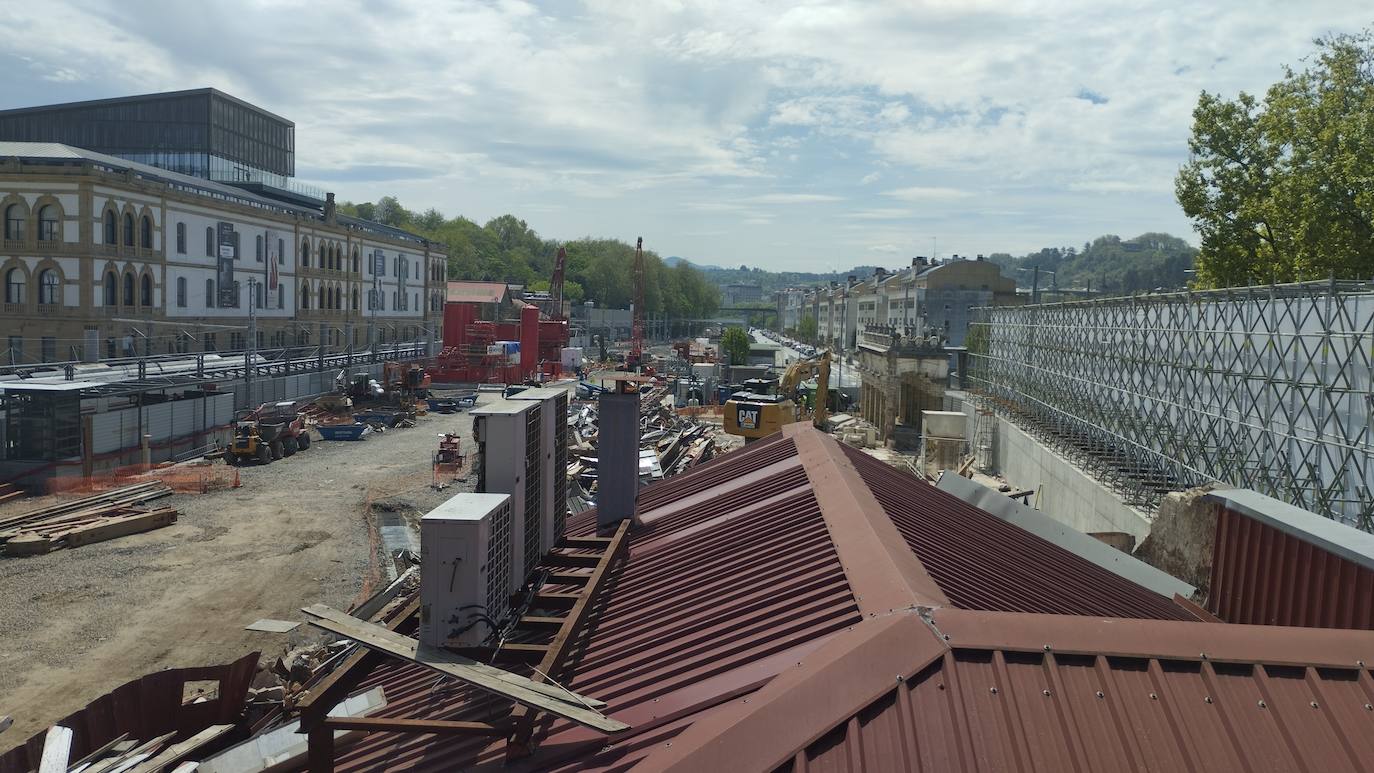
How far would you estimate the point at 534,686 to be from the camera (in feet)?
19.4

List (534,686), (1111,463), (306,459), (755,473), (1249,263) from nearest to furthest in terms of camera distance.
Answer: (534,686) → (755,473) → (1111,463) → (1249,263) → (306,459)

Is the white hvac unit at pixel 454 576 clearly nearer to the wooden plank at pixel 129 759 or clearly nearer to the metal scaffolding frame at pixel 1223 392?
the wooden plank at pixel 129 759

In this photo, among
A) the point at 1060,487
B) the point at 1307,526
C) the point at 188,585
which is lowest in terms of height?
the point at 188,585

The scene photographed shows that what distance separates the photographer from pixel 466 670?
19.9 ft

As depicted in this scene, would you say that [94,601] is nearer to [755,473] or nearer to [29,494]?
[29,494]

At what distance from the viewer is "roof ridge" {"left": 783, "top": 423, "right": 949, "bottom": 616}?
597 centimetres

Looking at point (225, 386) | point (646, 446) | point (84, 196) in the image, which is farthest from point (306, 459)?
point (84, 196)

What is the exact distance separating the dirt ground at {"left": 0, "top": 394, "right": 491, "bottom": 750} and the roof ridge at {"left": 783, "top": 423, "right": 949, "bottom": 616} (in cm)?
1069

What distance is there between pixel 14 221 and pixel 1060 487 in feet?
145

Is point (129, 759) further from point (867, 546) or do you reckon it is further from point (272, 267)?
point (272, 267)

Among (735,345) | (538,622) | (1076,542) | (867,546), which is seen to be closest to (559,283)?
(735,345)

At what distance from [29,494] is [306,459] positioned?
986cm

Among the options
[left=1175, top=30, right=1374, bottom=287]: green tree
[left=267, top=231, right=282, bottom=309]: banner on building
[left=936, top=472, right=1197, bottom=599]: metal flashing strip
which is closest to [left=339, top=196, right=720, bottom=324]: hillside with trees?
[left=267, top=231, right=282, bottom=309]: banner on building

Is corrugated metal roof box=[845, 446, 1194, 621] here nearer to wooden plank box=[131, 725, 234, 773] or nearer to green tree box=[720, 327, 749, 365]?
wooden plank box=[131, 725, 234, 773]
